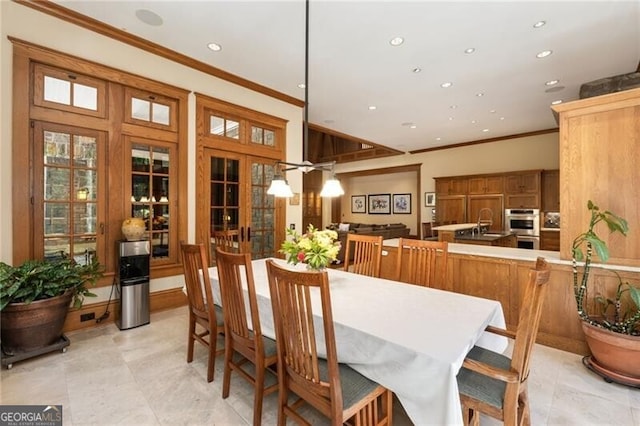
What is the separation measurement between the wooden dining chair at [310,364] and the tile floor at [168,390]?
53cm

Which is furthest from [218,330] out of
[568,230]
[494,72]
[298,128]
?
[494,72]

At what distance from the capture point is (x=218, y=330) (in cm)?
216

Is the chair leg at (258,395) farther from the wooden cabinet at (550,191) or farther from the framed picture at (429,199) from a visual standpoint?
the framed picture at (429,199)

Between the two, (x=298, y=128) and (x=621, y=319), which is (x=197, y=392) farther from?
(x=298, y=128)

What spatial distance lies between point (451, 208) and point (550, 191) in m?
2.20

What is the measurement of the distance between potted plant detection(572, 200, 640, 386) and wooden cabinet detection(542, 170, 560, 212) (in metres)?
4.80

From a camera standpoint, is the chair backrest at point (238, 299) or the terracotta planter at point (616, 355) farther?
the terracotta planter at point (616, 355)

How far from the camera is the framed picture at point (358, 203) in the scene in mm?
11961

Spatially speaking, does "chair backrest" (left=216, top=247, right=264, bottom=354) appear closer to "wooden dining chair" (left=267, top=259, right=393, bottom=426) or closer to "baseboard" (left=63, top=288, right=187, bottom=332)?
"wooden dining chair" (left=267, top=259, right=393, bottom=426)

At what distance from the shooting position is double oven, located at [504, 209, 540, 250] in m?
6.57

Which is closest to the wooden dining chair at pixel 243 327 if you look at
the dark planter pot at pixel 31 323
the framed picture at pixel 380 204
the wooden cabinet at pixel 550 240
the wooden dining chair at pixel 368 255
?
the wooden dining chair at pixel 368 255

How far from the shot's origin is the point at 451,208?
314 inches

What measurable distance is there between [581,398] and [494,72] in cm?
382

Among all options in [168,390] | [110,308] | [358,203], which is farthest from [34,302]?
[358,203]
